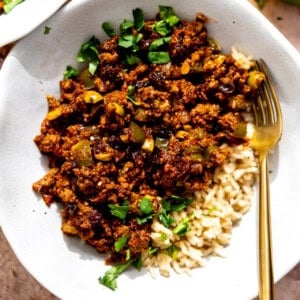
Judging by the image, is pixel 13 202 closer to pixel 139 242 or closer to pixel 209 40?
pixel 139 242

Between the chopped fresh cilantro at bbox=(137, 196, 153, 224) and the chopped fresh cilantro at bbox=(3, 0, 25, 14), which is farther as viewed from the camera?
the chopped fresh cilantro at bbox=(3, 0, 25, 14)

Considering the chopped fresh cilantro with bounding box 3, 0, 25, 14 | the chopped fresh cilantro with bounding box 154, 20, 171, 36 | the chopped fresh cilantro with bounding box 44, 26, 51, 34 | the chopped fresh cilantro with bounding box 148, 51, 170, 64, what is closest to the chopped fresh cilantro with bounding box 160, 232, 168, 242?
the chopped fresh cilantro with bounding box 148, 51, 170, 64

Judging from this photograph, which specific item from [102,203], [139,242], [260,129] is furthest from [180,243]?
[260,129]

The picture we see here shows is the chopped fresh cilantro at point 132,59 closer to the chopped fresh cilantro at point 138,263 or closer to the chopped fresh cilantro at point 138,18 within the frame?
the chopped fresh cilantro at point 138,18

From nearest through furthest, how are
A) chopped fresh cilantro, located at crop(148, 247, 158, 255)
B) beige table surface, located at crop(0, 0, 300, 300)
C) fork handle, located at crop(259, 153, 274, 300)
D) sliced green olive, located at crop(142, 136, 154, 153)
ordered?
1. fork handle, located at crop(259, 153, 274, 300)
2. sliced green olive, located at crop(142, 136, 154, 153)
3. chopped fresh cilantro, located at crop(148, 247, 158, 255)
4. beige table surface, located at crop(0, 0, 300, 300)

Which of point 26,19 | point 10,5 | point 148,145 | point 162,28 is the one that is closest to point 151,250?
point 148,145

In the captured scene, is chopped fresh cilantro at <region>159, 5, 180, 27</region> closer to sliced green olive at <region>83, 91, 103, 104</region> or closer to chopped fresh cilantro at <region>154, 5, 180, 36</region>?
chopped fresh cilantro at <region>154, 5, 180, 36</region>
